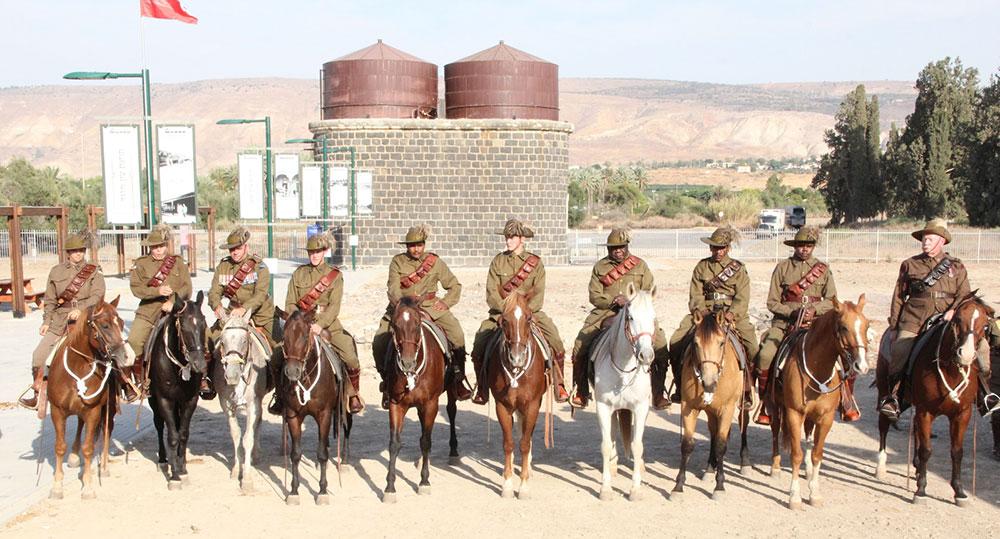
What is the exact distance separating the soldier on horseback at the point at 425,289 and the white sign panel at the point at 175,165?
32.5 feet

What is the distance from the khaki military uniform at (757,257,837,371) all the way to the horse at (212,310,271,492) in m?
5.26

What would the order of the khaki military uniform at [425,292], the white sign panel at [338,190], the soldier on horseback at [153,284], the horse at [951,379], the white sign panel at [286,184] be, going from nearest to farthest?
the horse at [951,379] < the khaki military uniform at [425,292] < the soldier on horseback at [153,284] < the white sign panel at [286,184] < the white sign panel at [338,190]

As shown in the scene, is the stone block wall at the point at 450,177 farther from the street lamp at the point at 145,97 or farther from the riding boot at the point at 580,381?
the riding boot at the point at 580,381

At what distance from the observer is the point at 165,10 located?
61.3 feet

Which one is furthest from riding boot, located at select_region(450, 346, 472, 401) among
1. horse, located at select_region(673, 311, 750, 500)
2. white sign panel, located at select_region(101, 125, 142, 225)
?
white sign panel, located at select_region(101, 125, 142, 225)

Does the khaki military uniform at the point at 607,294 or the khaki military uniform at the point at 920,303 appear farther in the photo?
the khaki military uniform at the point at 607,294

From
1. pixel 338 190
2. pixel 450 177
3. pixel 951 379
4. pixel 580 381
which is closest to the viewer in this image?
pixel 951 379

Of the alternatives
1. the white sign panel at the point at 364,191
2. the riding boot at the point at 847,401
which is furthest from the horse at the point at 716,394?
the white sign panel at the point at 364,191

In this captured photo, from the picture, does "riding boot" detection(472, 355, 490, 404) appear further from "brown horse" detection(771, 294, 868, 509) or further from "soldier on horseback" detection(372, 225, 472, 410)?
"brown horse" detection(771, 294, 868, 509)

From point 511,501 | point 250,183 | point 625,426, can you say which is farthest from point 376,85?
point 511,501

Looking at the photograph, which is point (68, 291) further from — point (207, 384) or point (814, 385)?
point (814, 385)

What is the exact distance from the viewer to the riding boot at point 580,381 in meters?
11.0

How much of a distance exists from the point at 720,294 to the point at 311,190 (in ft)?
82.0

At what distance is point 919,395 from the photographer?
10023 millimetres
